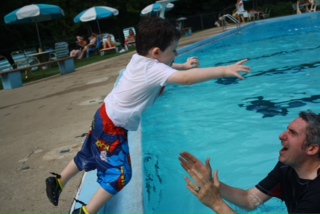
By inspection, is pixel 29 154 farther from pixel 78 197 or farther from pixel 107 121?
pixel 107 121

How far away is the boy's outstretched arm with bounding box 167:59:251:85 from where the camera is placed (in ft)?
7.24

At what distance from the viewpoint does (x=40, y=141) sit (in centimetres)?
449

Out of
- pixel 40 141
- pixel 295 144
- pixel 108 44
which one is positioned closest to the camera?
pixel 295 144

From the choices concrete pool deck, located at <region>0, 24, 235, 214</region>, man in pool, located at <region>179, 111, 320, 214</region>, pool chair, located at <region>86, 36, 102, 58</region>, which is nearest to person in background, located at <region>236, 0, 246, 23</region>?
pool chair, located at <region>86, 36, 102, 58</region>

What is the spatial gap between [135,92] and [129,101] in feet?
0.28

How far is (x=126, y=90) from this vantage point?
246cm

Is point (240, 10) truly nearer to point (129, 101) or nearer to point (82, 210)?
point (129, 101)

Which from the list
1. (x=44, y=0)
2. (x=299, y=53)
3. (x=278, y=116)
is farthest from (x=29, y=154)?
(x=44, y=0)

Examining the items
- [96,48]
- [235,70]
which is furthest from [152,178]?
[96,48]

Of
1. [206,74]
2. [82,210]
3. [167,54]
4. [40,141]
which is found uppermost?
[167,54]

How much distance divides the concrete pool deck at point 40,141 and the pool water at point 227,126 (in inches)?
32.0

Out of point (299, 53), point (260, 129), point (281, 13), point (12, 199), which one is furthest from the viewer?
point (281, 13)

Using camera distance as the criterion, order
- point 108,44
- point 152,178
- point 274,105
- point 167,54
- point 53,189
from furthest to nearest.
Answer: point 108,44 < point 274,105 < point 152,178 < point 53,189 < point 167,54

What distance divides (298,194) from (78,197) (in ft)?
5.12
